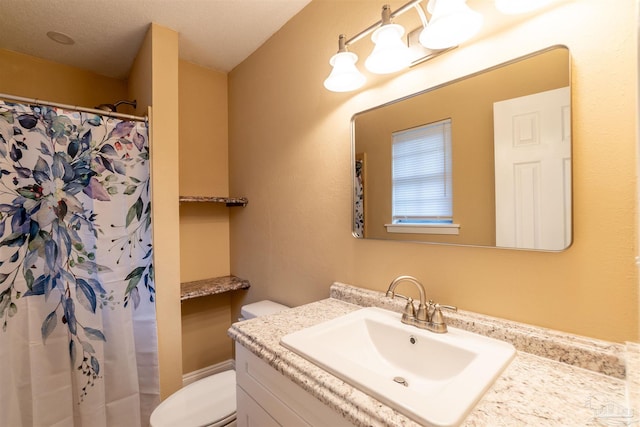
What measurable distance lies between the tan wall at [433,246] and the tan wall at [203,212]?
10.6 inches

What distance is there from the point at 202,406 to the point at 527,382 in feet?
4.48

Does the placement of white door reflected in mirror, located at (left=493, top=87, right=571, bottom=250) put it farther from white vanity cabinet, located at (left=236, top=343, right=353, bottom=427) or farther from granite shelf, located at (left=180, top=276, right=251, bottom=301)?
granite shelf, located at (left=180, top=276, right=251, bottom=301)

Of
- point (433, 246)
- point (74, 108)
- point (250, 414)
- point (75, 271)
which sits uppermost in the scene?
point (74, 108)

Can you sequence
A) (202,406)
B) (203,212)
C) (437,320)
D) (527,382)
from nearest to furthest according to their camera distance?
(527,382), (437,320), (202,406), (203,212)

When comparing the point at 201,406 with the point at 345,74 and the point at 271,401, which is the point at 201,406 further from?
the point at 345,74

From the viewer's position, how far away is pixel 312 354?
80 centimetres

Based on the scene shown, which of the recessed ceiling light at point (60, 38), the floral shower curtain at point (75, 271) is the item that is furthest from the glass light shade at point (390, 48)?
the recessed ceiling light at point (60, 38)

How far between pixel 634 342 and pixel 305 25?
189 centimetres

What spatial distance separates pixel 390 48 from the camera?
3.36 feet

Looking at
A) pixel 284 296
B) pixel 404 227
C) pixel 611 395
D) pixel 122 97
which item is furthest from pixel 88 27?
pixel 611 395

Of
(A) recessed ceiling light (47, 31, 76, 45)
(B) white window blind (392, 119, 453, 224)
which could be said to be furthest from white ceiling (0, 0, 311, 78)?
(B) white window blind (392, 119, 453, 224)

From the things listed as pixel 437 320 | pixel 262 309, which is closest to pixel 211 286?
pixel 262 309

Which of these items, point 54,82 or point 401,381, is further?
point 54,82

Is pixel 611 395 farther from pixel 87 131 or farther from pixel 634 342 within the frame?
pixel 87 131
